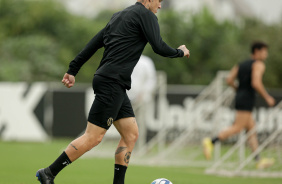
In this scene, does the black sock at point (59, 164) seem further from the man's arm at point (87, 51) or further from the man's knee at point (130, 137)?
the man's arm at point (87, 51)

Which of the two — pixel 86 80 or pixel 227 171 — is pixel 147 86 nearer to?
pixel 227 171

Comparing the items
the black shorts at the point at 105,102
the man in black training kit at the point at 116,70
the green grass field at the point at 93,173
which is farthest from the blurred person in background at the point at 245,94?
the black shorts at the point at 105,102

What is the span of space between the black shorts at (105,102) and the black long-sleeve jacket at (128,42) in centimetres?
7

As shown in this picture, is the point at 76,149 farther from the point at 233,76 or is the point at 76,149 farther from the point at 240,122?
the point at 233,76

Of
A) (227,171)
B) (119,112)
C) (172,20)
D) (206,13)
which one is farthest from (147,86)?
(206,13)

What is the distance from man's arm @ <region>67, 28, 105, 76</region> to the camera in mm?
7078

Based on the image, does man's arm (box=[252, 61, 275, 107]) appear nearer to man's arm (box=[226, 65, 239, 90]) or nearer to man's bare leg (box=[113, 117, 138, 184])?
man's arm (box=[226, 65, 239, 90])

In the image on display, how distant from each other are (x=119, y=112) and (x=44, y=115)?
12733 millimetres

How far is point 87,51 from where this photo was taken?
7.14 metres

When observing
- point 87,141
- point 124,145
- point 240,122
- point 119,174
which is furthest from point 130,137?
point 240,122

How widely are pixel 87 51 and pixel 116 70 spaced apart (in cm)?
54

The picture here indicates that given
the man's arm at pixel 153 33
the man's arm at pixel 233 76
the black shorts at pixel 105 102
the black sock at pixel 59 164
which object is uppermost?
the man's arm at pixel 233 76

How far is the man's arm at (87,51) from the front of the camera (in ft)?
23.2

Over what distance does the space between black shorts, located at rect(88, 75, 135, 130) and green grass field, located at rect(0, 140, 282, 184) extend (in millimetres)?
2224
